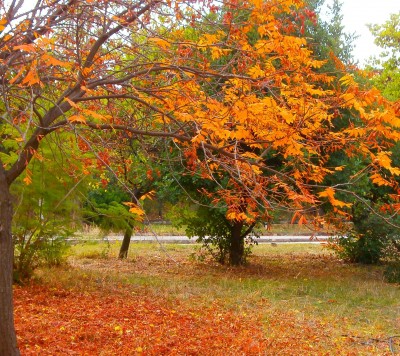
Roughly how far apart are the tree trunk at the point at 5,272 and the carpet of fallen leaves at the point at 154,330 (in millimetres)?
940

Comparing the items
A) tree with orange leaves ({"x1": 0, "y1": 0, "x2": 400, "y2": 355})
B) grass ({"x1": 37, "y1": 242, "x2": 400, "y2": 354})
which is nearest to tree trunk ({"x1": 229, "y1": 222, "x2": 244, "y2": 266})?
grass ({"x1": 37, "y1": 242, "x2": 400, "y2": 354})

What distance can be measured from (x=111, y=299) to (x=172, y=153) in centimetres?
433

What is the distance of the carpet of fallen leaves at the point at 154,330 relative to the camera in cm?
659

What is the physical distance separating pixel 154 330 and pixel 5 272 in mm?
2834

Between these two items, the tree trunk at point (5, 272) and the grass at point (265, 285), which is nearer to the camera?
the tree trunk at point (5, 272)

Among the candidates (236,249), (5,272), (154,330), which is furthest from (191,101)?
(236,249)

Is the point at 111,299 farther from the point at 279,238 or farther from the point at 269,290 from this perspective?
the point at 279,238

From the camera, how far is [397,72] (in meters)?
25.6

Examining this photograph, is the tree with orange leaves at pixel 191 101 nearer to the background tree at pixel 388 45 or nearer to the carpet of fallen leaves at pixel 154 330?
the carpet of fallen leaves at pixel 154 330

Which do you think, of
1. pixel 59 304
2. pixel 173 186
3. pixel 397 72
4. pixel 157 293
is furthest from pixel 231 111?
pixel 397 72

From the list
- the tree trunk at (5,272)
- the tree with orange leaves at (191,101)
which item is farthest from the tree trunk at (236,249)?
the tree trunk at (5,272)

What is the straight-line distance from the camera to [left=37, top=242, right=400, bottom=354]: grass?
9508 mm

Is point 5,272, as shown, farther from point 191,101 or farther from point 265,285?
point 265,285

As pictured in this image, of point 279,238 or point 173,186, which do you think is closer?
point 173,186
